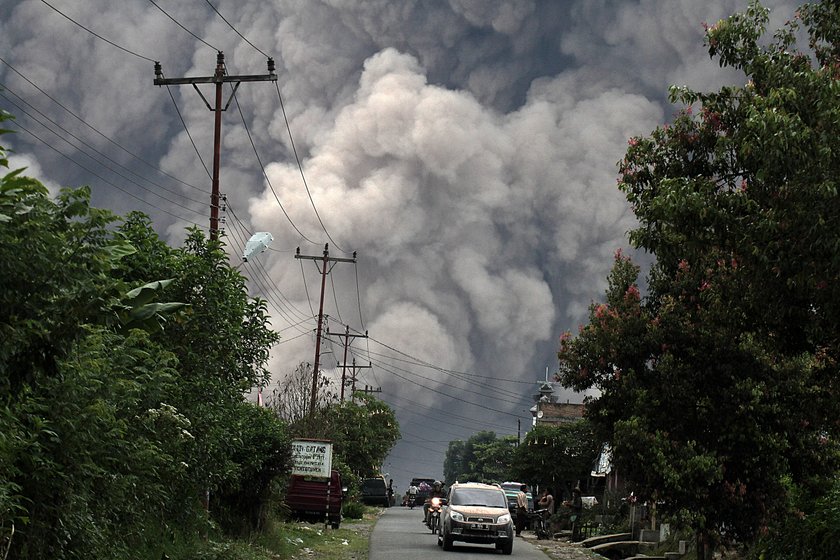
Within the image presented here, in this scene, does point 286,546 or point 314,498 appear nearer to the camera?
point 286,546

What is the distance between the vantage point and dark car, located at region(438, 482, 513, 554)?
94.1ft

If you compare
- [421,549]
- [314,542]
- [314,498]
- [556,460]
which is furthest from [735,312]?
[556,460]

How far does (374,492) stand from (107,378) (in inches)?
2580

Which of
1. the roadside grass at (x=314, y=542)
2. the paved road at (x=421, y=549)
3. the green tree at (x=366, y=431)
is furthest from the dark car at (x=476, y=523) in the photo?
the green tree at (x=366, y=431)

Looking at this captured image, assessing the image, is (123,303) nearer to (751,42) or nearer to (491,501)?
(751,42)

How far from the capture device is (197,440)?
15.8 meters

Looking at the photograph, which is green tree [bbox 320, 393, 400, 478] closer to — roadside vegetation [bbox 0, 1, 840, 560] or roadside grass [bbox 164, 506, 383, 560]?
roadside grass [bbox 164, 506, 383, 560]

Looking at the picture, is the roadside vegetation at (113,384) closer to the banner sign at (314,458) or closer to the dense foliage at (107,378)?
the dense foliage at (107,378)

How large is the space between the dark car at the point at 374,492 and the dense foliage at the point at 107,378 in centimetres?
5293

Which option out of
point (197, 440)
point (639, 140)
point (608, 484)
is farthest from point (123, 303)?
point (608, 484)

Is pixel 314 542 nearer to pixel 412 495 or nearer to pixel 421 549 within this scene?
pixel 421 549

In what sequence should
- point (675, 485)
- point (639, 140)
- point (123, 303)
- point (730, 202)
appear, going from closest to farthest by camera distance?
1. point (123, 303)
2. point (730, 202)
3. point (639, 140)
4. point (675, 485)

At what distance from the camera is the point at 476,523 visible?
28.8 metres

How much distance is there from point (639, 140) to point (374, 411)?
261 ft
